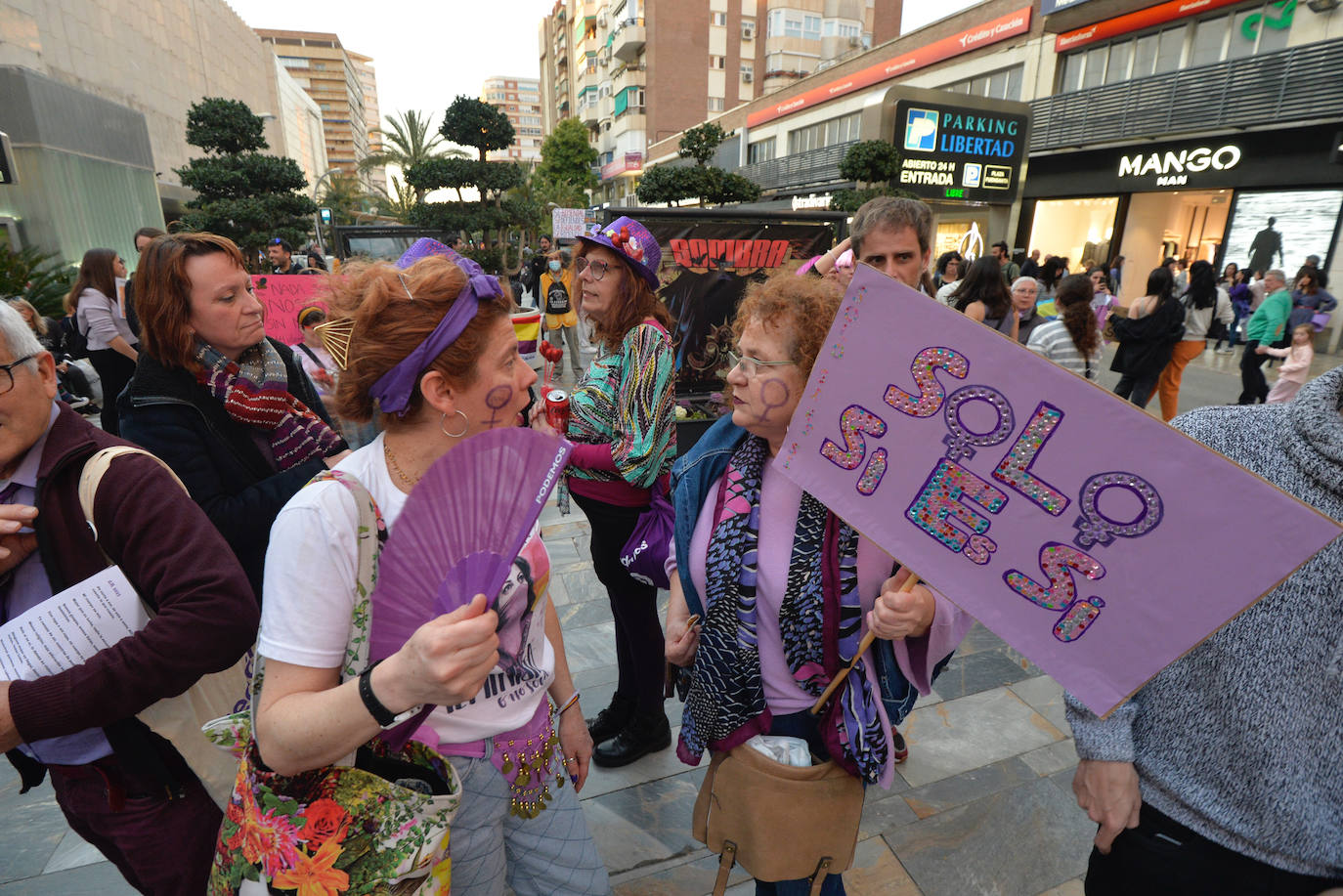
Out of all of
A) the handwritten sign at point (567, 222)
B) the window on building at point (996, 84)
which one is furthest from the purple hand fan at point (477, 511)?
the window on building at point (996, 84)

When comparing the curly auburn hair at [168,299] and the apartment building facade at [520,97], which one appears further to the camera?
the apartment building facade at [520,97]

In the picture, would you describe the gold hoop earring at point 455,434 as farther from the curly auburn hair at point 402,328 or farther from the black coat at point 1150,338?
the black coat at point 1150,338

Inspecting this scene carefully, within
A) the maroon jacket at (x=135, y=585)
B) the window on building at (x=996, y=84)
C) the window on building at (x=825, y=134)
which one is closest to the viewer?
the maroon jacket at (x=135, y=585)

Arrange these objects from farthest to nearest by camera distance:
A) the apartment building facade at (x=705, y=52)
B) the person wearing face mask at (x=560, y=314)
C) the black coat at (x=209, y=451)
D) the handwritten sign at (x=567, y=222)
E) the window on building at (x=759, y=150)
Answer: the apartment building facade at (x=705, y=52)
the window on building at (x=759, y=150)
the handwritten sign at (x=567, y=222)
the person wearing face mask at (x=560, y=314)
the black coat at (x=209, y=451)

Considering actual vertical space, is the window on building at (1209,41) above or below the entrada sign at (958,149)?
above

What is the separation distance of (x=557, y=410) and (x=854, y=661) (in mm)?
1591

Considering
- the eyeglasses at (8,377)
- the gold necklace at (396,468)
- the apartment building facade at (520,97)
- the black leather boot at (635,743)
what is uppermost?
the apartment building facade at (520,97)

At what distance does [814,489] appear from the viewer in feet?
4.59

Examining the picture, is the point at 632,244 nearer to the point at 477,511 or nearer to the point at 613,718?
the point at 477,511

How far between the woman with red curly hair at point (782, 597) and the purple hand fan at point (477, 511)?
69cm

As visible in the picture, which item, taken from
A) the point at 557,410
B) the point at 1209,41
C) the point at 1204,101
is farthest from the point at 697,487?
the point at 1209,41

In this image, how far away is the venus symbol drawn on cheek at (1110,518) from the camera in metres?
1.02

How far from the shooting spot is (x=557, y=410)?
8.64ft

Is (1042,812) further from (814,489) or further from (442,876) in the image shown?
(442,876)
